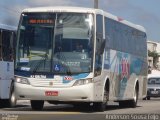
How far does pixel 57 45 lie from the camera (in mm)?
21656

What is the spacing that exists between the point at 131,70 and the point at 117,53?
291 centimetres

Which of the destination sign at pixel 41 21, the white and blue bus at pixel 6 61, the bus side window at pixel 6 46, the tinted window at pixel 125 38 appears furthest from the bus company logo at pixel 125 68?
the destination sign at pixel 41 21

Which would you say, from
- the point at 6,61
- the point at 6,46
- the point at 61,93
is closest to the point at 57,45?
the point at 61,93

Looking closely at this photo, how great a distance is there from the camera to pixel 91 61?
21641mm

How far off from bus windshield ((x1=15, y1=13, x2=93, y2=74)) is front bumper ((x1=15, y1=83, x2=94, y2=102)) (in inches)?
21.6

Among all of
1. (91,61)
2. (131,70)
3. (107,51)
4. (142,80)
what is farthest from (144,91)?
(91,61)

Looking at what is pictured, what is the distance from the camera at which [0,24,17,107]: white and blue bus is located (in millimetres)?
24891

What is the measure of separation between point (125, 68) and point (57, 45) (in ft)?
19.5

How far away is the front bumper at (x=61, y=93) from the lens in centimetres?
2134

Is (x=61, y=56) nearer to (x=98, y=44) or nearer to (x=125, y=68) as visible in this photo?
(x=98, y=44)

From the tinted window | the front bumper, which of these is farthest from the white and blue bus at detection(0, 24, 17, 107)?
the tinted window

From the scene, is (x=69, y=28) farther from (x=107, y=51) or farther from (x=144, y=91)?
(x=144, y=91)

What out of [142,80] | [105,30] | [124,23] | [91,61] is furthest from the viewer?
[142,80]

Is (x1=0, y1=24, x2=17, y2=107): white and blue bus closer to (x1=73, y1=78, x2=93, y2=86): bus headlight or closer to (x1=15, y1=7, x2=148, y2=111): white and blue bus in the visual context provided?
(x1=15, y1=7, x2=148, y2=111): white and blue bus
